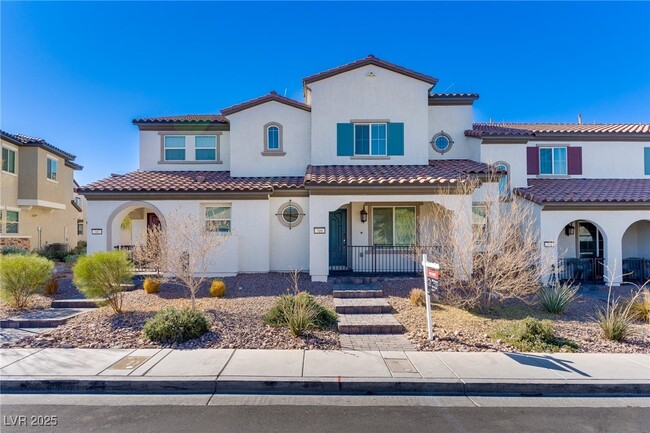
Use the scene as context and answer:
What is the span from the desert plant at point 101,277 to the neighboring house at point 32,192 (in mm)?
13134

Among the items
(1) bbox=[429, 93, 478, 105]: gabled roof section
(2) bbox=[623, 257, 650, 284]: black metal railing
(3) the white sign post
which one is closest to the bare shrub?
(3) the white sign post

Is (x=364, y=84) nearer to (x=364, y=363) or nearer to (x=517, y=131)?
(x=517, y=131)

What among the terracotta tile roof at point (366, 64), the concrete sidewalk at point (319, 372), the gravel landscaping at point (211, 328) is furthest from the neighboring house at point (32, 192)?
the terracotta tile roof at point (366, 64)

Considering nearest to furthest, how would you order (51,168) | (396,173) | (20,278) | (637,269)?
(20,278), (396,173), (637,269), (51,168)

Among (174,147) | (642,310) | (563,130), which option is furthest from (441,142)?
(174,147)

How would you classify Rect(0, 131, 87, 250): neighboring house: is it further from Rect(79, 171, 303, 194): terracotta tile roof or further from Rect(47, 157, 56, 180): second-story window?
Rect(79, 171, 303, 194): terracotta tile roof

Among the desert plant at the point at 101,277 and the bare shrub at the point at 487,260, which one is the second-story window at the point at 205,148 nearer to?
the desert plant at the point at 101,277

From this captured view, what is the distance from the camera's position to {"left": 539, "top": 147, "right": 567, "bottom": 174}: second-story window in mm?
15961

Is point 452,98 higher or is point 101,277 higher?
point 452,98

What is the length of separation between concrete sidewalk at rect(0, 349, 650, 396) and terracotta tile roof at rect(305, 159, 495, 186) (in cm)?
646

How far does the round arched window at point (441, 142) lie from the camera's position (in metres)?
15.4

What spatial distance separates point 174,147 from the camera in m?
15.7

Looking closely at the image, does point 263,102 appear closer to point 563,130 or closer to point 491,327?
point 491,327

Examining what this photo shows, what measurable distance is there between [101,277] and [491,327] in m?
9.59
